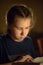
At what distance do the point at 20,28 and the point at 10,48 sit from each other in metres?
0.18

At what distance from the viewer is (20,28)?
12.2ft

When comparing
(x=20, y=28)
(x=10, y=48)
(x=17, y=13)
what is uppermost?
(x=17, y=13)

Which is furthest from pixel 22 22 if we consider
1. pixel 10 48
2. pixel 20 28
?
pixel 10 48

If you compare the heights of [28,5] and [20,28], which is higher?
[28,5]

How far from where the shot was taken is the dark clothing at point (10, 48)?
3726 mm

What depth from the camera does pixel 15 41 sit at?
12.3ft

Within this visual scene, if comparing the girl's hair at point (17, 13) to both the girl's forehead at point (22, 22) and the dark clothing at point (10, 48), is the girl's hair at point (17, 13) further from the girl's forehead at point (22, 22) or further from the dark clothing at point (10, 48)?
the dark clothing at point (10, 48)

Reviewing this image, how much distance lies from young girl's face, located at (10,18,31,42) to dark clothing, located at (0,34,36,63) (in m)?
0.04

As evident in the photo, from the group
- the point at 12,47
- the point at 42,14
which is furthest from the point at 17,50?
the point at 42,14

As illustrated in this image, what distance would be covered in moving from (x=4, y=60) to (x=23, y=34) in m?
0.25

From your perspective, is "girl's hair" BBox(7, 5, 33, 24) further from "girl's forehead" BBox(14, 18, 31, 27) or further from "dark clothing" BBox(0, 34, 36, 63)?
"dark clothing" BBox(0, 34, 36, 63)

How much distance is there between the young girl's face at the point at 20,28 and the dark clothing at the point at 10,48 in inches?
1.5

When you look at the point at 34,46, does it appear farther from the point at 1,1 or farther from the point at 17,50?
the point at 1,1

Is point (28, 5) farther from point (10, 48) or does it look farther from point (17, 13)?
point (10, 48)
